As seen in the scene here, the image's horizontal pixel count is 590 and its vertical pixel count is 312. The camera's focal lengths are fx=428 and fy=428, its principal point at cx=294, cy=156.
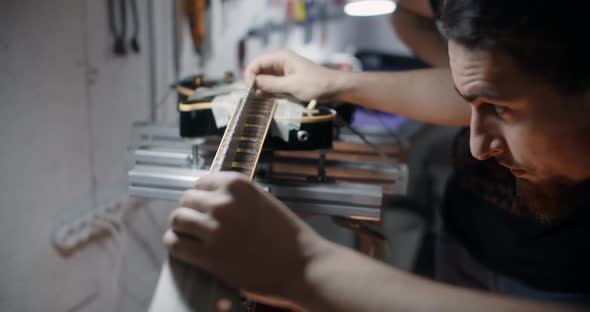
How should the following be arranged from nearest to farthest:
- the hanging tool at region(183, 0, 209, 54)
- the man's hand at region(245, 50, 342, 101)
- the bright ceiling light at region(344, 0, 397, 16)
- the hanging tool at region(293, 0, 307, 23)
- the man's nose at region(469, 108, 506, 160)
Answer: the man's nose at region(469, 108, 506, 160) → the man's hand at region(245, 50, 342, 101) → the bright ceiling light at region(344, 0, 397, 16) → the hanging tool at region(183, 0, 209, 54) → the hanging tool at region(293, 0, 307, 23)

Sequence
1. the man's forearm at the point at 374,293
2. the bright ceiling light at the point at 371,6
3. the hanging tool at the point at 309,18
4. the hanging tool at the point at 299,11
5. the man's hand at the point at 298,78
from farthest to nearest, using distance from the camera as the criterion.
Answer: the hanging tool at the point at 309,18
the hanging tool at the point at 299,11
the bright ceiling light at the point at 371,6
the man's hand at the point at 298,78
the man's forearm at the point at 374,293

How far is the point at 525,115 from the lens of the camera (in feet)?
1.38

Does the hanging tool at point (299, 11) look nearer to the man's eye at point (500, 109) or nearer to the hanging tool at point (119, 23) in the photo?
the hanging tool at point (119, 23)

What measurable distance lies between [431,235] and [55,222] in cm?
168

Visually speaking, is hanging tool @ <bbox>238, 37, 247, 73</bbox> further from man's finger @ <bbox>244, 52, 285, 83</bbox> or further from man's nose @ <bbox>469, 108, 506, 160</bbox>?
man's nose @ <bbox>469, 108, 506, 160</bbox>

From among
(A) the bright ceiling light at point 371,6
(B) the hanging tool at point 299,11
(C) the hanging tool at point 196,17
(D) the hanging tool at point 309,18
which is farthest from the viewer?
(D) the hanging tool at point 309,18

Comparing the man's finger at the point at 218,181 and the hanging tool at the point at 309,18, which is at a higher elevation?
the hanging tool at the point at 309,18

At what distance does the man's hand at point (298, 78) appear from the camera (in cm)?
77

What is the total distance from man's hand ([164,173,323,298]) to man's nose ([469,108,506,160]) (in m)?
0.23

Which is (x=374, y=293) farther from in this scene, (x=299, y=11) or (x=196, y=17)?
(x=299, y=11)

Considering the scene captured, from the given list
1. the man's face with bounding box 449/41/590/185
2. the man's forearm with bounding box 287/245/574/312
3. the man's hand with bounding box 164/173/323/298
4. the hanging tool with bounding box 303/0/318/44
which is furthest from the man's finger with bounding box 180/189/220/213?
the hanging tool with bounding box 303/0/318/44

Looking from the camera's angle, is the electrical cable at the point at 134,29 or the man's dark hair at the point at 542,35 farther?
the electrical cable at the point at 134,29

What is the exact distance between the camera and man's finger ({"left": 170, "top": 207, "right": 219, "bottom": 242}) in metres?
0.37

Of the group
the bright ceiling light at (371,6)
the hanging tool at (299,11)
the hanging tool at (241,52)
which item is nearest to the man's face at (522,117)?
the bright ceiling light at (371,6)
